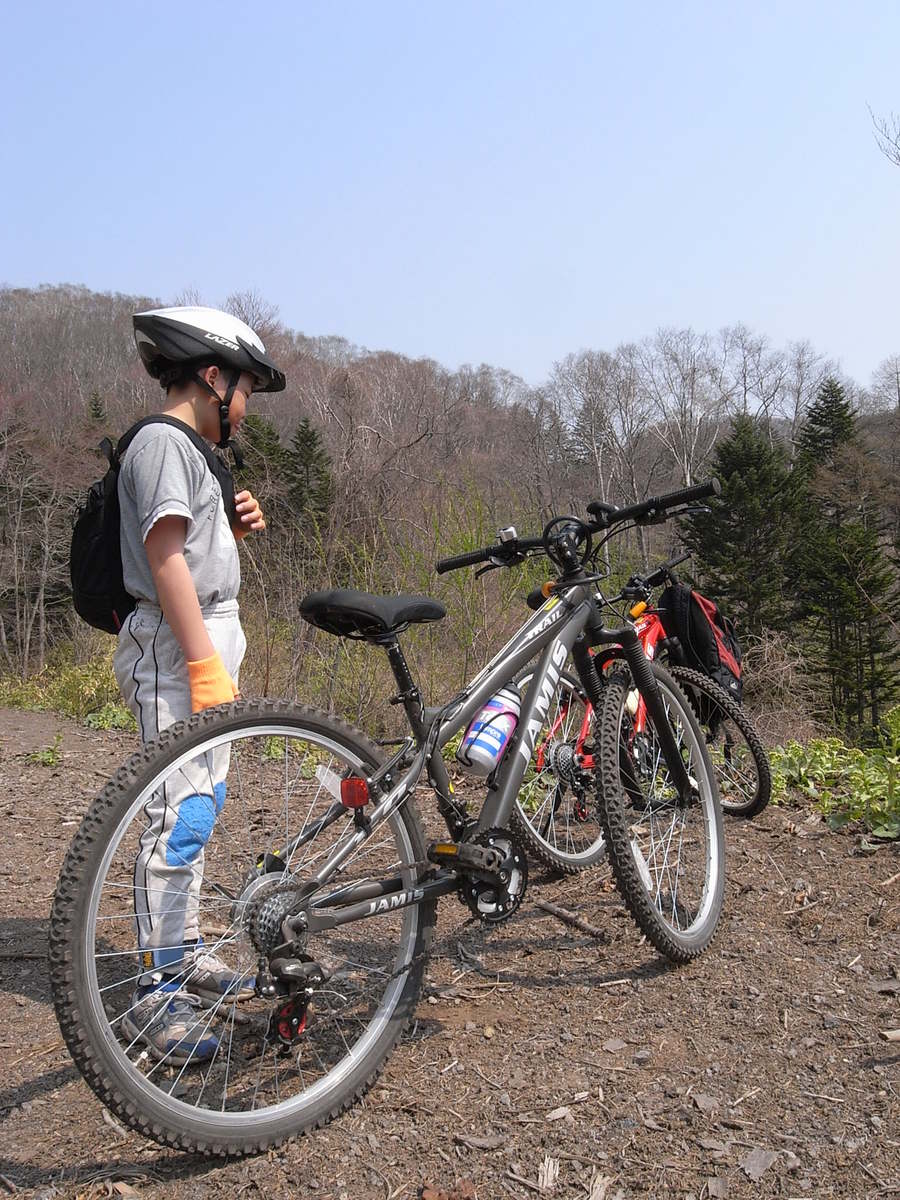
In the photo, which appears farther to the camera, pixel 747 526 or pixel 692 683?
pixel 747 526

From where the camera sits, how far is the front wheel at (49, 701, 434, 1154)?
196 cm

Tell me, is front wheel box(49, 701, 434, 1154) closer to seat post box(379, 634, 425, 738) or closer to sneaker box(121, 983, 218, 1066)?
sneaker box(121, 983, 218, 1066)

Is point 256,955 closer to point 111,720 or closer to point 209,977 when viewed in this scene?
point 209,977

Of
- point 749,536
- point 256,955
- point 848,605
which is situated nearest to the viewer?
point 256,955

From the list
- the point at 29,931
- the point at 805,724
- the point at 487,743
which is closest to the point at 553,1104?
the point at 487,743

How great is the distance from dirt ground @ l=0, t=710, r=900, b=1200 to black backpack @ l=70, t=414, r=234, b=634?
1251 millimetres

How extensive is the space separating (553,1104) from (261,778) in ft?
3.72

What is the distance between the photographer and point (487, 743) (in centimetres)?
280

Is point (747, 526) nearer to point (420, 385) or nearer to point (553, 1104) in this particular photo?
point (420, 385)

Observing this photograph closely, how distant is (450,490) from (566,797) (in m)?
3.22

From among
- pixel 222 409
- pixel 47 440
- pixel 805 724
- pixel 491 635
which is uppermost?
pixel 47 440

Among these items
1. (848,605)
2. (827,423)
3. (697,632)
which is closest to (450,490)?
(697,632)

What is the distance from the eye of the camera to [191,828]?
7.75 ft

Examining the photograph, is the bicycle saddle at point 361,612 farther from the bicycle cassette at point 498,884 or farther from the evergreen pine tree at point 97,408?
the evergreen pine tree at point 97,408
